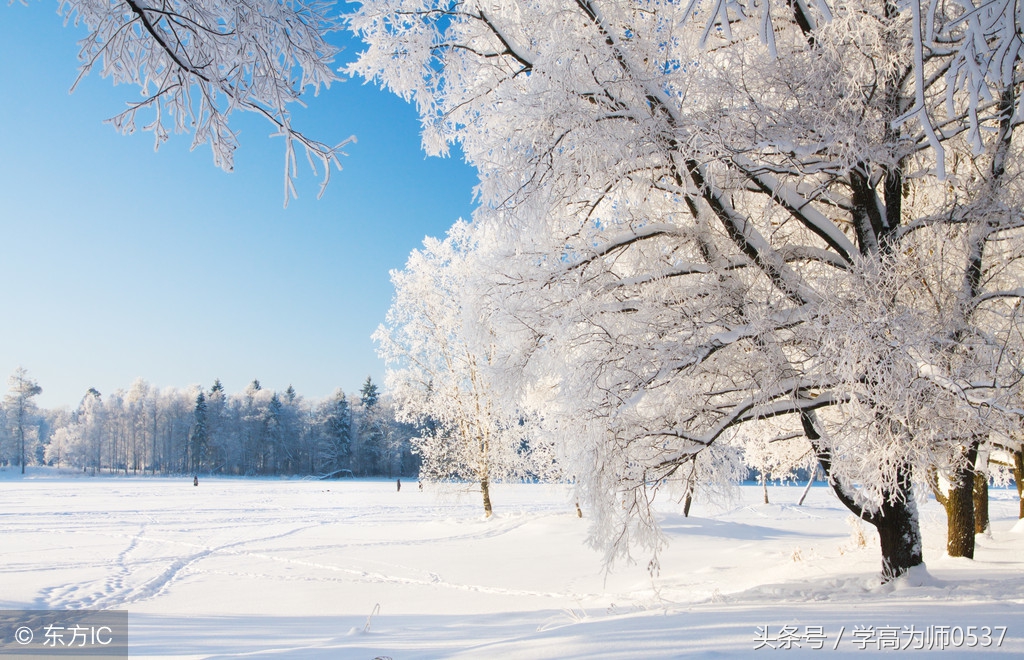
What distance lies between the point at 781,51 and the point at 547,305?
333 centimetres

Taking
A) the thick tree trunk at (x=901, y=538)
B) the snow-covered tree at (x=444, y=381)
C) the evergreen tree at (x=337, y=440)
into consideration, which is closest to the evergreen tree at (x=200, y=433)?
the evergreen tree at (x=337, y=440)

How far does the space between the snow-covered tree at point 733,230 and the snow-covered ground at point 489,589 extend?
1.20 m

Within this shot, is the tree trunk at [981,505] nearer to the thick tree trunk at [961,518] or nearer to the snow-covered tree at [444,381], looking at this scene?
the thick tree trunk at [961,518]

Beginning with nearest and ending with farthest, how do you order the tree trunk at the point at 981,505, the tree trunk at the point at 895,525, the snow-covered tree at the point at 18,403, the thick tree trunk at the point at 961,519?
1. the tree trunk at the point at 895,525
2. the thick tree trunk at the point at 961,519
3. the tree trunk at the point at 981,505
4. the snow-covered tree at the point at 18,403

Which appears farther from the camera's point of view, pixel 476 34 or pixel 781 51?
pixel 476 34

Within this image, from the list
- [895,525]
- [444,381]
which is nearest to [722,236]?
[895,525]

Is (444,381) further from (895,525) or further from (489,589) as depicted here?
(895,525)

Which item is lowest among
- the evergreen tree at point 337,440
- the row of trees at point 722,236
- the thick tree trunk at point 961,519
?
the evergreen tree at point 337,440

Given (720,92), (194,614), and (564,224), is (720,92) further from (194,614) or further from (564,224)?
(194,614)

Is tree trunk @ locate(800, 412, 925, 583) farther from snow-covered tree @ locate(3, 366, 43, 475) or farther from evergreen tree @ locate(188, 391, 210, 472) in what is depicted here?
snow-covered tree @ locate(3, 366, 43, 475)

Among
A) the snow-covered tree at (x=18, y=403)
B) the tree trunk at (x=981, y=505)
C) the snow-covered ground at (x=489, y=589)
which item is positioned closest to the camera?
the snow-covered ground at (x=489, y=589)

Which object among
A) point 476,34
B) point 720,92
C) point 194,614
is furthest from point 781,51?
point 194,614

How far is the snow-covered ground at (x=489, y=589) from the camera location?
3.54 meters

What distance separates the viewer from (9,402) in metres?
67.1
